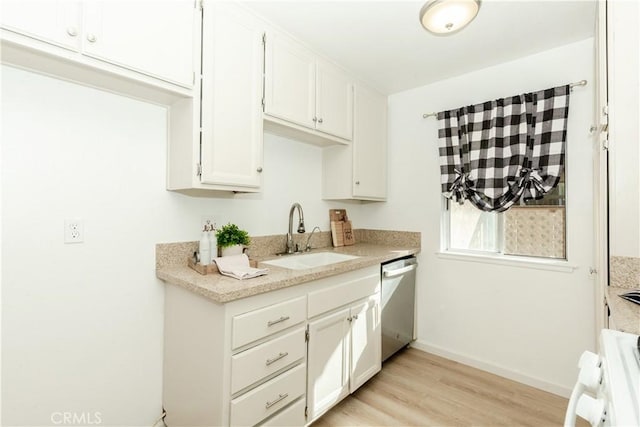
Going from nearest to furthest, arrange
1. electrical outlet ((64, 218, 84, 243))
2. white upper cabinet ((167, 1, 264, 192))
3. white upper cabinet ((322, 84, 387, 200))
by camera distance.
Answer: electrical outlet ((64, 218, 84, 243)), white upper cabinet ((167, 1, 264, 192)), white upper cabinet ((322, 84, 387, 200))

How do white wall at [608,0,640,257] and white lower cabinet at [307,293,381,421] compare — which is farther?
white lower cabinet at [307,293,381,421]

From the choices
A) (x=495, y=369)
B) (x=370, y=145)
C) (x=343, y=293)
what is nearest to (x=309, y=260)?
(x=343, y=293)

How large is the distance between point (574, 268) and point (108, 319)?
9.27 feet

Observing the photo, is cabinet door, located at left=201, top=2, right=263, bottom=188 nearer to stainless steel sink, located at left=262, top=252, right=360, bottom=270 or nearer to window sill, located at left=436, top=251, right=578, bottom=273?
stainless steel sink, located at left=262, top=252, right=360, bottom=270

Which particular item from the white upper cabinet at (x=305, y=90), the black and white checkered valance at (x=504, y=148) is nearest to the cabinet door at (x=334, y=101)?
the white upper cabinet at (x=305, y=90)

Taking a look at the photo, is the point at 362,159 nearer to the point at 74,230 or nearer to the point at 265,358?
the point at 265,358

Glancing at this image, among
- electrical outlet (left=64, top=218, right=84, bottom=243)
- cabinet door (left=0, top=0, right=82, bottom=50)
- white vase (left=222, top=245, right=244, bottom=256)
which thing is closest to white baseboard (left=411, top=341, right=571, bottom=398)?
white vase (left=222, top=245, right=244, bottom=256)

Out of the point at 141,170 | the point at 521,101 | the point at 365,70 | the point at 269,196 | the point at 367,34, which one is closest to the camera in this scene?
the point at 141,170

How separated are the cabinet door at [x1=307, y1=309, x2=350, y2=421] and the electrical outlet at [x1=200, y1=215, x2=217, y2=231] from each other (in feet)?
2.86

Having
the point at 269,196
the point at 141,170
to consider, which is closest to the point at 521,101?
the point at 269,196

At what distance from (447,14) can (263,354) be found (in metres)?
1.87

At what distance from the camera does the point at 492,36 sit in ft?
6.46

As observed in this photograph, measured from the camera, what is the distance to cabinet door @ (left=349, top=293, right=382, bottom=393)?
194cm

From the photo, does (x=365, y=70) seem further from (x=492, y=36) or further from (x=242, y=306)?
(x=242, y=306)
